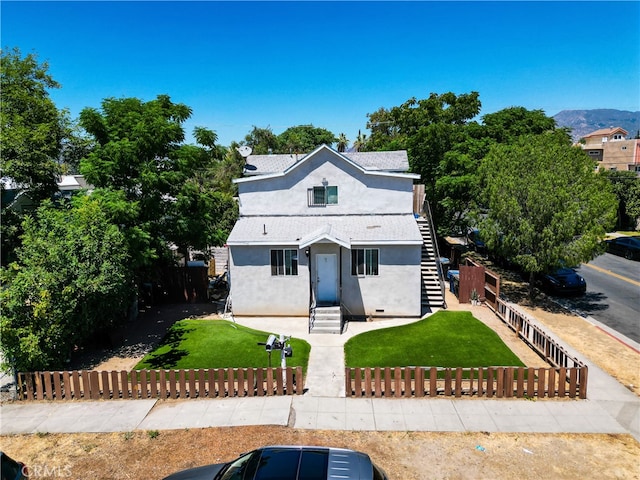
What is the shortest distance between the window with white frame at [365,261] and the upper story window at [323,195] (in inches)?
131

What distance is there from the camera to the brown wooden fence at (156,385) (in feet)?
43.2

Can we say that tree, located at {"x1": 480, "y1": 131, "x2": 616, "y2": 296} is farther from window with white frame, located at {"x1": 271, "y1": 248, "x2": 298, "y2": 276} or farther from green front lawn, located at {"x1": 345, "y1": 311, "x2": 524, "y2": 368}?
window with white frame, located at {"x1": 271, "y1": 248, "x2": 298, "y2": 276}

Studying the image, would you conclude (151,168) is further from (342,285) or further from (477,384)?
(477,384)

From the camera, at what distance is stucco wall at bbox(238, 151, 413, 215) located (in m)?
21.9

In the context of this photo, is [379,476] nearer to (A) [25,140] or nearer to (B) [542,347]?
(B) [542,347]

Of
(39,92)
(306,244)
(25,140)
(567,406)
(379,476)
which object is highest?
(39,92)

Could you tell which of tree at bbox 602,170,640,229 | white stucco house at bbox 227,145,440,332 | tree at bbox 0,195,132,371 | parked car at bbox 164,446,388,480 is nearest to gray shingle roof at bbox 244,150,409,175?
white stucco house at bbox 227,145,440,332

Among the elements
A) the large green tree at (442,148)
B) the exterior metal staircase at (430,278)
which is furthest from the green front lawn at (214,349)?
the large green tree at (442,148)

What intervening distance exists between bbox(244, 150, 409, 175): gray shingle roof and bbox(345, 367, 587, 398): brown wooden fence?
14.7 metres

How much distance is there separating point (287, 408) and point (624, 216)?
5237 centimetres

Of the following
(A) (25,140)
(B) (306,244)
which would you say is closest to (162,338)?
(B) (306,244)

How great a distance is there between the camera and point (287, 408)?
12562mm

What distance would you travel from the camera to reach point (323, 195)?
2222 centimetres

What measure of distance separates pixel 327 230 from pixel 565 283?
1372 cm
